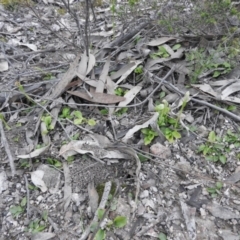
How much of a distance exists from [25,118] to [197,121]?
3.21 ft

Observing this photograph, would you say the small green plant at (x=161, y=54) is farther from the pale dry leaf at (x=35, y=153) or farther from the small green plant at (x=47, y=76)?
the pale dry leaf at (x=35, y=153)

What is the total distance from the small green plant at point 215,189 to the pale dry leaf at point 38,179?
0.79 m

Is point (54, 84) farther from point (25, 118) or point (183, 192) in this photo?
point (183, 192)

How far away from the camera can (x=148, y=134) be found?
1.70 metres

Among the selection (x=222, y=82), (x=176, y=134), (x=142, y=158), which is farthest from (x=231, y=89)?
(x=142, y=158)

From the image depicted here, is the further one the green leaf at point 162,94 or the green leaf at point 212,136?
the green leaf at point 162,94

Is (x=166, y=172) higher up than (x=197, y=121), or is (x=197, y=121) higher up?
(x=197, y=121)

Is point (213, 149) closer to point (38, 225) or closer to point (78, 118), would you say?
point (78, 118)

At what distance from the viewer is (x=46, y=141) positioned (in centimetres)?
173

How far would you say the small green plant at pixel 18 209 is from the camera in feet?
4.89

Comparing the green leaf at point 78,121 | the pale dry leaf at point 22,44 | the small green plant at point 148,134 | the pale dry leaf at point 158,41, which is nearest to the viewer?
the small green plant at point 148,134

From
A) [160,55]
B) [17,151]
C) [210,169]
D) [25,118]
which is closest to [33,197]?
[17,151]

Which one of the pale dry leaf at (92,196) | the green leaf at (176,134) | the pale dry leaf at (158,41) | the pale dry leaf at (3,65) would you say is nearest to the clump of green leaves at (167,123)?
the green leaf at (176,134)

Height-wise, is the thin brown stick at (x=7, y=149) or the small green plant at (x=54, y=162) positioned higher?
the thin brown stick at (x=7, y=149)
